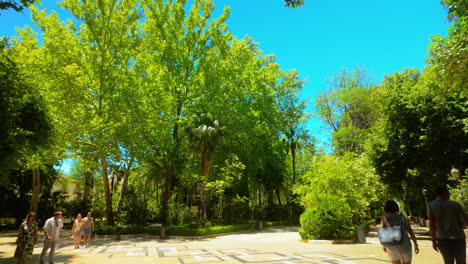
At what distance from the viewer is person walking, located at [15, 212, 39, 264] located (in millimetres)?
8539

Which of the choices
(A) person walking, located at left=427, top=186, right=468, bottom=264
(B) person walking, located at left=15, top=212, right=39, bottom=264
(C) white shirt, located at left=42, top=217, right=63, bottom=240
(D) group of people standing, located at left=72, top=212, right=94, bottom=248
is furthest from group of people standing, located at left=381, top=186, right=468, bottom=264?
(D) group of people standing, located at left=72, top=212, right=94, bottom=248

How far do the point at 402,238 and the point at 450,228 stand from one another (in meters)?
0.69

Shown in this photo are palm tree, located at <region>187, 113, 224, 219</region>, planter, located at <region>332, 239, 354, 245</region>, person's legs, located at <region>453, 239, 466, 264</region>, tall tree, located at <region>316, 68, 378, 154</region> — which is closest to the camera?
→ person's legs, located at <region>453, 239, 466, 264</region>

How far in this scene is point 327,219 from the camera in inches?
584

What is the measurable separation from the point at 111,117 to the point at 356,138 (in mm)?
28271

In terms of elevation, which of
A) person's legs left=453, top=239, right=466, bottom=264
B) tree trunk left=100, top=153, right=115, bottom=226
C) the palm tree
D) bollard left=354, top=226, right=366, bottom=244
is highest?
the palm tree

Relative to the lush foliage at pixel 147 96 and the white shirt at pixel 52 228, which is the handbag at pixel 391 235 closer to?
the white shirt at pixel 52 228

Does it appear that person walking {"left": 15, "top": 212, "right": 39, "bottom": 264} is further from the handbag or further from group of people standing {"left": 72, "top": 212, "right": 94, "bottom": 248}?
the handbag

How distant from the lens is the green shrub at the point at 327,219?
47.9 feet

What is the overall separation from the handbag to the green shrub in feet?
33.5

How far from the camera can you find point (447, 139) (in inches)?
643

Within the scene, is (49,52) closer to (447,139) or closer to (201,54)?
(201,54)

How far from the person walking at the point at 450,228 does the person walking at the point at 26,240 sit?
33.1 ft

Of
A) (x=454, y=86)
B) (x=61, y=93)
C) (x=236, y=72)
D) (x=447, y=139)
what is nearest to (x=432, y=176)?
(x=447, y=139)
